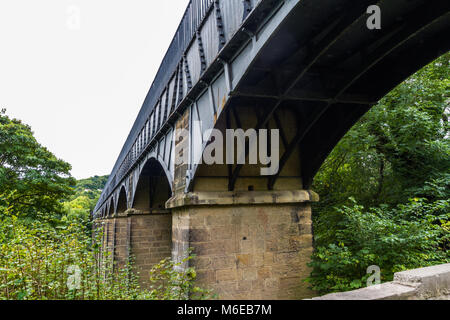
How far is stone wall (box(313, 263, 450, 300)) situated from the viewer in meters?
3.14

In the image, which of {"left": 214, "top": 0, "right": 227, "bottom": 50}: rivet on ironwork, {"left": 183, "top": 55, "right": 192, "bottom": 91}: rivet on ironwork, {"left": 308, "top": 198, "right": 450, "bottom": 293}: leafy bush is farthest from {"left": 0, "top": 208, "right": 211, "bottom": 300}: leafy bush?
{"left": 183, "top": 55, "right": 192, "bottom": 91}: rivet on ironwork

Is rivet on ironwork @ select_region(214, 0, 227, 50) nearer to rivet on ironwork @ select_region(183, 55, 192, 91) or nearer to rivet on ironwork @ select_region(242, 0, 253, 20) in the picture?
rivet on ironwork @ select_region(242, 0, 253, 20)

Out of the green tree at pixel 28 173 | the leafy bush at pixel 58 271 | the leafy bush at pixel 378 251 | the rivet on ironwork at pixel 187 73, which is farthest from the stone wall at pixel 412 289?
the green tree at pixel 28 173

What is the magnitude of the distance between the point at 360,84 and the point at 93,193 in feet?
Answer: 324

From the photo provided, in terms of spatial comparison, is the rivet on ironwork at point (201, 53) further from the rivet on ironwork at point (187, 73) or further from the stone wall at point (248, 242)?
the stone wall at point (248, 242)

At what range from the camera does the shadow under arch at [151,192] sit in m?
14.6

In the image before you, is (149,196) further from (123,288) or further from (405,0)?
(405,0)

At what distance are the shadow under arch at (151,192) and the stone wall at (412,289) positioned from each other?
463 inches

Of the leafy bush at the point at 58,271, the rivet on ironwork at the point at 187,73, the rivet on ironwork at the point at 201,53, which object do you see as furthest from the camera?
the rivet on ironwork at the point at 187,73

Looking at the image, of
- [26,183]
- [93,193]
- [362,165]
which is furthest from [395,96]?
[93,193]

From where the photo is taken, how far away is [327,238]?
353 inches

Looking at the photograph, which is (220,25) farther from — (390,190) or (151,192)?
(151,192)

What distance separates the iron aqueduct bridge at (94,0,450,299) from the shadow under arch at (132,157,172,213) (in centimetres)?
602
